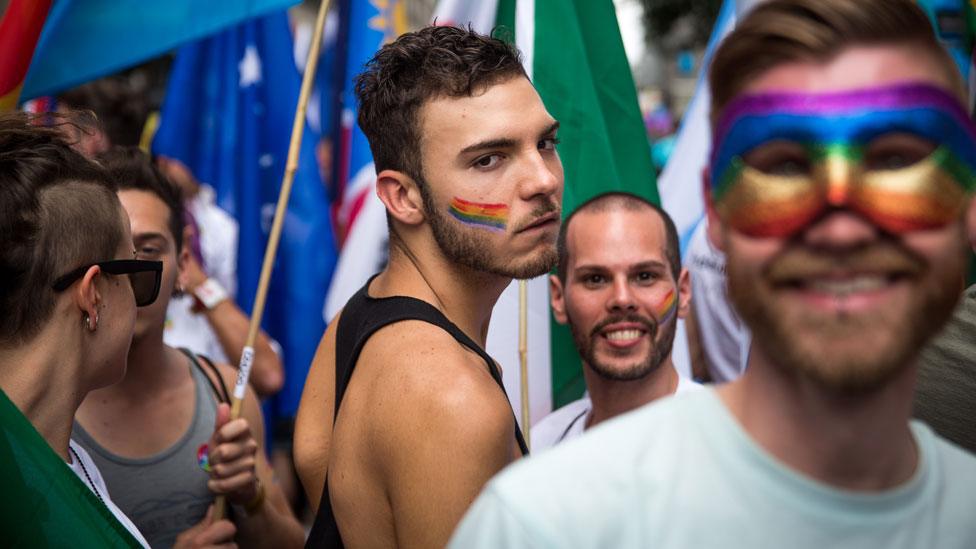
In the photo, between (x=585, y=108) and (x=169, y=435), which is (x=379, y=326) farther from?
(x=585, y=108)

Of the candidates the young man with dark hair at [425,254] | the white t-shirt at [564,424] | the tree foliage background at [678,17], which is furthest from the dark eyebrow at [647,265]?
the tree foliage background at [678,17]

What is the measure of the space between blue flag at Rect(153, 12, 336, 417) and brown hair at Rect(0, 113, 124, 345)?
339cm

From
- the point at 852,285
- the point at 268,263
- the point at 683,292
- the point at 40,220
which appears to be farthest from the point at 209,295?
the point at 852,285

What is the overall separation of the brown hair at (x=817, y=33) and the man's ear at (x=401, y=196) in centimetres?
128

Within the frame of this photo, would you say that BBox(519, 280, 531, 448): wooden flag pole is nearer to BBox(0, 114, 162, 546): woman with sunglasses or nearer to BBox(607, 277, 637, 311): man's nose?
BBox(607, 277, 637, 311): man's nose

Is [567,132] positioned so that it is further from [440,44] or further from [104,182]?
[104,182]

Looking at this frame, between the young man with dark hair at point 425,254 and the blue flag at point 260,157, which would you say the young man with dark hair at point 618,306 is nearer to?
the young man with dark hair at point 425,254

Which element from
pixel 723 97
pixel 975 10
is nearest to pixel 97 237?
pixel 723 97

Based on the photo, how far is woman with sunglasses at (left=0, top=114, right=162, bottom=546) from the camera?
2.13m

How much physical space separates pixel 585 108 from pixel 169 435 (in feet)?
6.77

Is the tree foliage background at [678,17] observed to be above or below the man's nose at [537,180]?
below

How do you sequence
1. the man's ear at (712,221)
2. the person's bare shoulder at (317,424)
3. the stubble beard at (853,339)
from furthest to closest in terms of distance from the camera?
the person's bare shoulder at (317,424), the man's ear at (712,221), the stubble beard at (853,339)

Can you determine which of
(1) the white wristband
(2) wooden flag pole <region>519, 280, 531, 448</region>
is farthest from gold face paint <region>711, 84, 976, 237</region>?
(1) the white wristband

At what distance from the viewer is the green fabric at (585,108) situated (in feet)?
13.5
